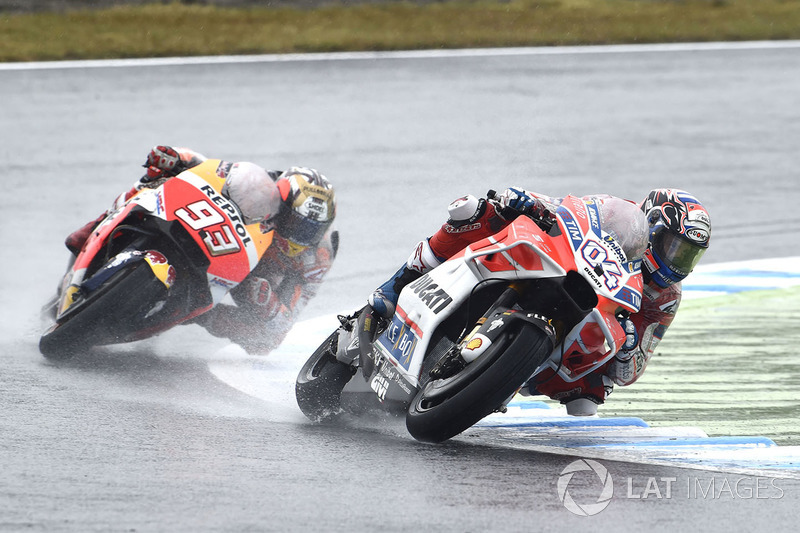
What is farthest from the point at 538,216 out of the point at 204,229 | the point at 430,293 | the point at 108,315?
the point at 108,315

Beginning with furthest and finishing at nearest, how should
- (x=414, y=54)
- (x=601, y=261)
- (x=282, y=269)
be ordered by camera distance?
1. (x=414, y=54)
2. (x=282, y=269)
3. (x=601, y=261)

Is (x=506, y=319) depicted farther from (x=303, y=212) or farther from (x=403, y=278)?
(x=303, y=212)

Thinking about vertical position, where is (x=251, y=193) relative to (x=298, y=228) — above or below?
above

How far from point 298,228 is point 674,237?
95.4 inches

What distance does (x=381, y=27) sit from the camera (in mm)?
16188

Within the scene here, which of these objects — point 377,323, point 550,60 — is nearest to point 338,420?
point 377,323

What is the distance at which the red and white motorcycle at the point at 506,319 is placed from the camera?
191 inches

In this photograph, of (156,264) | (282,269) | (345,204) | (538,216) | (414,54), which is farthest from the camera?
(414,54)

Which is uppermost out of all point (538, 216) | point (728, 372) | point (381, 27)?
point (538, 216)

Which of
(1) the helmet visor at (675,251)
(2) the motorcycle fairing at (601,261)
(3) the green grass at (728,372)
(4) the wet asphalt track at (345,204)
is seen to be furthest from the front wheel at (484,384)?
(3) the green grass at (728,372)

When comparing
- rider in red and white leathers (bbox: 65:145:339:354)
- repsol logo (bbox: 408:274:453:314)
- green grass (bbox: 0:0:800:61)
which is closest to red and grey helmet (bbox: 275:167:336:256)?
rider in red and white leathers (bbox: 65:145:339:354)

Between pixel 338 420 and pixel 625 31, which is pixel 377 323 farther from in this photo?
pixel 625 31

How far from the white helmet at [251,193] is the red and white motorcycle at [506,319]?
5.40 ft

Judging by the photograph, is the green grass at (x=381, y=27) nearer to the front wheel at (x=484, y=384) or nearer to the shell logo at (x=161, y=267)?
the shell logo at (x=161, y=267)
